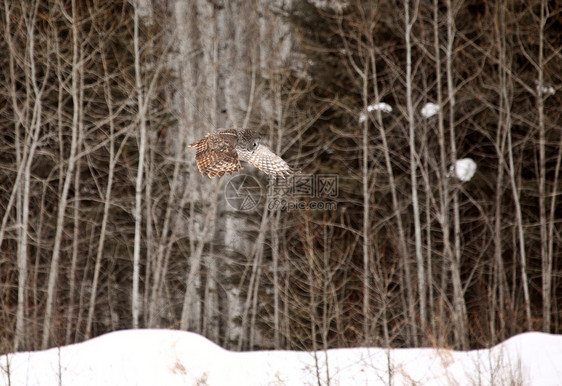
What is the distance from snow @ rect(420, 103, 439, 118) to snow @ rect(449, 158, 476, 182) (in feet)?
3.51

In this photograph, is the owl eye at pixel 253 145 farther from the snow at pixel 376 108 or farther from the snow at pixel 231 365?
the snow at pixel 376 108

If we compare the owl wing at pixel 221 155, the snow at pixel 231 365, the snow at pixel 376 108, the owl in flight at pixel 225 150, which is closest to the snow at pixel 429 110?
the snow at pixel 376 108

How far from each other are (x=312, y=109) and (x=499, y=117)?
393 centimetres

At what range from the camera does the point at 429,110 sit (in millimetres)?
Result: 12688

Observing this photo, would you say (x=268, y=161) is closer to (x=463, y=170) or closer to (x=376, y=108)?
(x=376, y=108)

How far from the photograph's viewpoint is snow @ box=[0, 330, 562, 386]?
8.91 metres

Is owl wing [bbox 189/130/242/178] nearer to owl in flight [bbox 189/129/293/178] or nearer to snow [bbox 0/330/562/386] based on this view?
owl in flight [bbox 189/129/293/178]

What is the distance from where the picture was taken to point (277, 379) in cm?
916

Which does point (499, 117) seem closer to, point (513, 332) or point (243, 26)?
point (513, 332)

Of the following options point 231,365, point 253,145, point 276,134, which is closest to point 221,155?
point 253,145

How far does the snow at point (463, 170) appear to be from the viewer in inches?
491

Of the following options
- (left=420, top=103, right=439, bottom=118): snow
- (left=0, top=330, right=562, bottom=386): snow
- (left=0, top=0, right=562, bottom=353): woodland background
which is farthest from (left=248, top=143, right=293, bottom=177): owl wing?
(left=420, top=103, right=439, bottom=118): snow

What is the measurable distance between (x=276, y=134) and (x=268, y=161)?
19.7ft

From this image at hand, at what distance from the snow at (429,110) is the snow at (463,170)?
107cm
